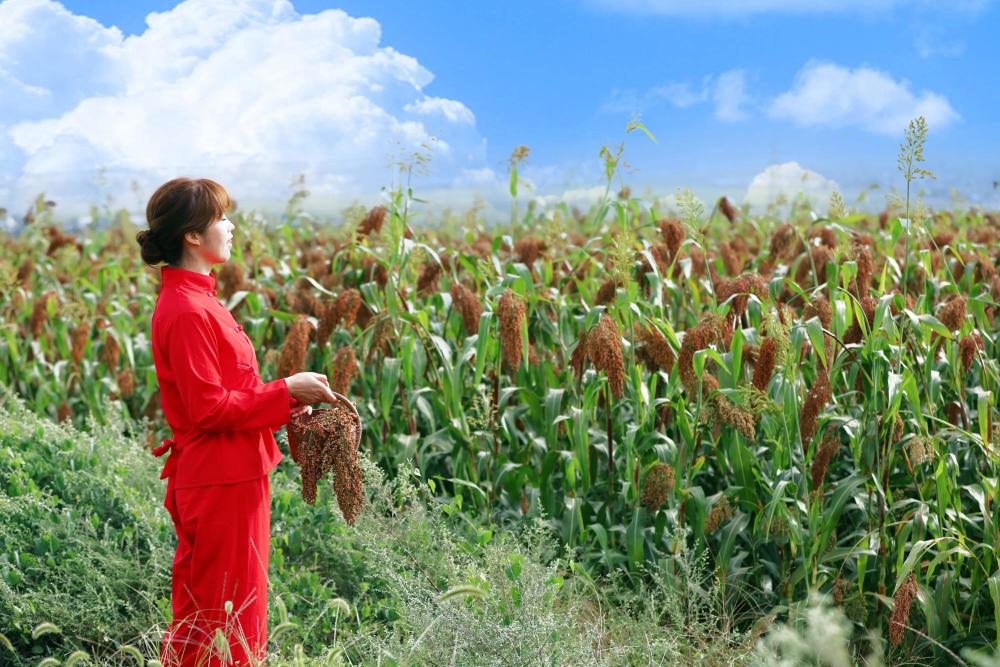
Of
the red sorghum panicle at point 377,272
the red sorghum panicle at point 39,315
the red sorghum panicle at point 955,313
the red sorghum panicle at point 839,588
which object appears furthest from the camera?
the red sorghum panicle at point 39,315

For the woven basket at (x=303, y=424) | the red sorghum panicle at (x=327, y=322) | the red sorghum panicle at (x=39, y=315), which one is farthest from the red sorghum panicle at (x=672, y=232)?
the red sorghum panicle at (x=39, y=315)

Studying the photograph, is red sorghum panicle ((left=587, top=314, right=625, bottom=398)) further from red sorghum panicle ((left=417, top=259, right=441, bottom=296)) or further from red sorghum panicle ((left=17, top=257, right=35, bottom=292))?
red sorghum panicle ((left=17, top=257, right=35, bottom=292))

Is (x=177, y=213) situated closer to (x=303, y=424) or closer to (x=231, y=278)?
(x=303, y=424)

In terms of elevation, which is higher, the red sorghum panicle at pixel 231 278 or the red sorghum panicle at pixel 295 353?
the red sorghum panicle at pixel 231 278

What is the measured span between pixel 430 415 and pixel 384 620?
1.21 metres

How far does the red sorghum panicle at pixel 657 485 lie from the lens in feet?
12.7

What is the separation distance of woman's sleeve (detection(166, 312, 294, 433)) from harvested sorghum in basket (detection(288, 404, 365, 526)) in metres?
0.09

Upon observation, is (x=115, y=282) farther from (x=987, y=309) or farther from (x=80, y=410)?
(x=987, y=309)

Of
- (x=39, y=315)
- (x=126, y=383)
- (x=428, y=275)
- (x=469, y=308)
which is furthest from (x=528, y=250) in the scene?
(x=39, y=315)

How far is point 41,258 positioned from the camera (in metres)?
8.69

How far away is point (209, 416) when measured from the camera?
2822mm

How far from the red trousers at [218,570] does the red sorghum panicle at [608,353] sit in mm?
1202

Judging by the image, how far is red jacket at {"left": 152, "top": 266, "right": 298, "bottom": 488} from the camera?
2.84 meters

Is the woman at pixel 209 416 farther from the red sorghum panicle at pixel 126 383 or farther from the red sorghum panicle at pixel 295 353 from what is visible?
the red sorghum panicle at pixel 126 383
